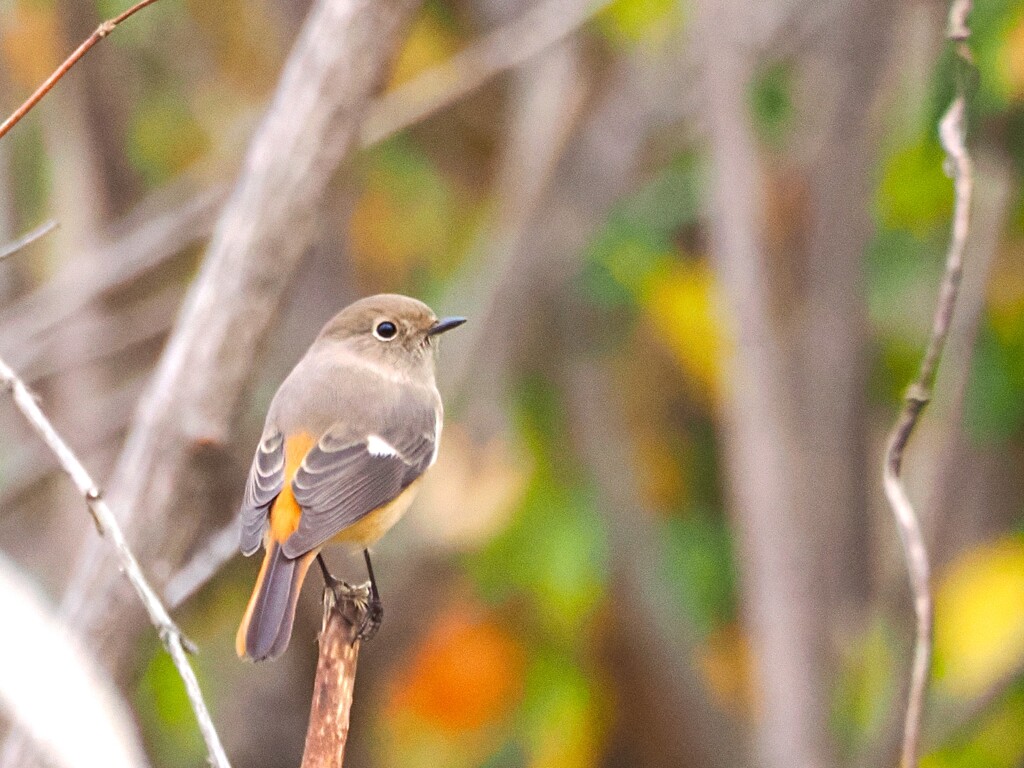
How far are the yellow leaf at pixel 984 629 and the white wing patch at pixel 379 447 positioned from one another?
5.96 feet

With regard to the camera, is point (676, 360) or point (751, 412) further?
point (676, 360)

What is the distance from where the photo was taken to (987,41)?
339 centimetres

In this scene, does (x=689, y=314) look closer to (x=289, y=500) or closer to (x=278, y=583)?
(x=289, y=500)

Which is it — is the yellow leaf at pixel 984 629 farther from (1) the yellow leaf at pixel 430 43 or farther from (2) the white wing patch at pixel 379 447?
(1) the yellow leaf at pixel 430 43

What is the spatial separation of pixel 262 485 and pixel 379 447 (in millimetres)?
215

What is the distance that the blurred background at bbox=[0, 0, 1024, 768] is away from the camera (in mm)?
3549

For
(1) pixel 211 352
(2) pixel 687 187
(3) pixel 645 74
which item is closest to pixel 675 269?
(2) pixel 687 187

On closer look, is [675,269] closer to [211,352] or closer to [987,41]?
[987,41]

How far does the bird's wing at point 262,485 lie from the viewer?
211 centimetres

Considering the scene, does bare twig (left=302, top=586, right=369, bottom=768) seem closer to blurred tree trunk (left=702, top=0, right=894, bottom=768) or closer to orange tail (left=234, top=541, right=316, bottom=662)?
orange tail (left=234, top=541, right=316, bottom=662)

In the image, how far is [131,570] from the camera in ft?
4.94

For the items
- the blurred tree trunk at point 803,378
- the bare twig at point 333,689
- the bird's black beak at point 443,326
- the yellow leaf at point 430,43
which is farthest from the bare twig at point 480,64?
the bare twig at point 333,689

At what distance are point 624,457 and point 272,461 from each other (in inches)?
80.7

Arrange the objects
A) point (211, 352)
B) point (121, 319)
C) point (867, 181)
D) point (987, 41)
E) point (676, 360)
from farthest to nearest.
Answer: point (676, 360) → point (121, 319) → point (867, 181) → point (987, 41) → point (211, 352)
